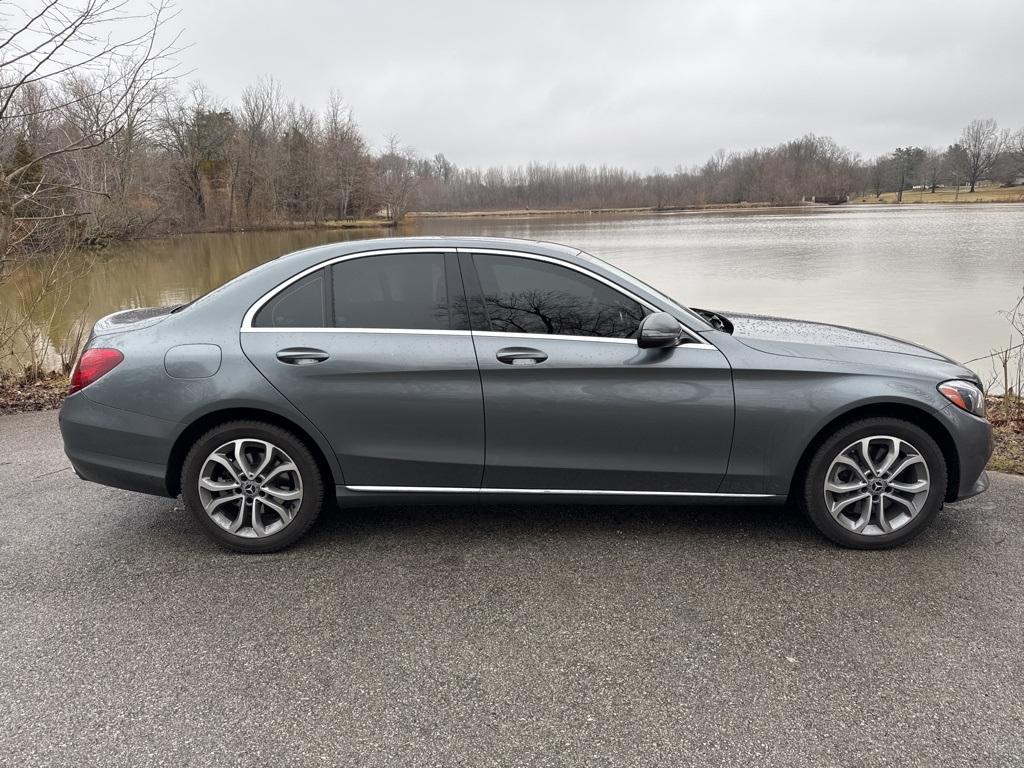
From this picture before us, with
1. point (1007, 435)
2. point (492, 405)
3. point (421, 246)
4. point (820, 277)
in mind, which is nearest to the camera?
point (492, 405)

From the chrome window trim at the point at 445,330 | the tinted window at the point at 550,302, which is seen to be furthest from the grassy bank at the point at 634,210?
the tinted window at the point at 550,302

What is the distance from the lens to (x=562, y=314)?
354 cm

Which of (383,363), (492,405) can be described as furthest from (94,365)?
(492,405)

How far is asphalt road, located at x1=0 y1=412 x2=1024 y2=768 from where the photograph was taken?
2285 millimetres

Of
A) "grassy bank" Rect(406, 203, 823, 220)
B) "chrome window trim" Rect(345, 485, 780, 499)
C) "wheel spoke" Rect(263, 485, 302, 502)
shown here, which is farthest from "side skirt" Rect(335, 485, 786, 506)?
"grassy bank" Rect(406, 203, 823, 220)

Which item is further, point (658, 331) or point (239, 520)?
point (239, 520)

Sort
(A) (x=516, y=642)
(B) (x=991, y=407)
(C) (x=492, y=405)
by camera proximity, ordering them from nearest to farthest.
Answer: (A) (x=516, y=642) → (C) (x=492, y=405) → (B) (x=991, y=407)

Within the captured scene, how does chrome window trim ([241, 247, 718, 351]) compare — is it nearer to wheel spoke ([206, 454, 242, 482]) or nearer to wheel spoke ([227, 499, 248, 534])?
wheel spoke ([206, 454, 242, 482])

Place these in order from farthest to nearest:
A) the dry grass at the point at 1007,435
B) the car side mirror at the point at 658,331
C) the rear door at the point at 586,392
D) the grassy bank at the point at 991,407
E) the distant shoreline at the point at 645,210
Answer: the distant shoreline at the point at 645,210 < the grassy bank at the point at 991,407 < the dry grass at the point at 1007,435 < the rear door at the point at 586,392 < the car side mirror at the point at 658,331

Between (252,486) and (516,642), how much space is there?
64.5 inches

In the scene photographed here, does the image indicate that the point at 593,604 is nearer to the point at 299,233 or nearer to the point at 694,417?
the point at 694,417

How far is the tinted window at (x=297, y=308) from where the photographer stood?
3.55 metres

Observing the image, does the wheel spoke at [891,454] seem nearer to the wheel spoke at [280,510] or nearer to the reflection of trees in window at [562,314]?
the reflection of trees in window at [562,314]

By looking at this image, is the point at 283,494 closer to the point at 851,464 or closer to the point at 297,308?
the point at 297,308
